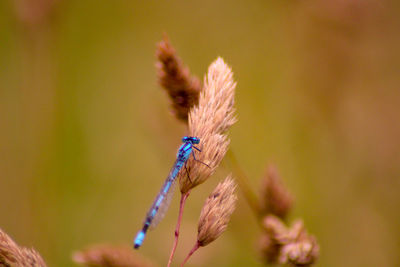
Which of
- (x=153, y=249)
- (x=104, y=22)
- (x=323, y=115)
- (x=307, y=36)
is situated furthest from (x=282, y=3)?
(x=153, y=249)

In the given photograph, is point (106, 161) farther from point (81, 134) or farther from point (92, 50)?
point (92, 50)

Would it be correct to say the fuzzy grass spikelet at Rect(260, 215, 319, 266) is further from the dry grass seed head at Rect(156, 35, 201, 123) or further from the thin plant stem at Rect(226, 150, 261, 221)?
the dry grass seed head at Rect(156, 35, 201, 123)

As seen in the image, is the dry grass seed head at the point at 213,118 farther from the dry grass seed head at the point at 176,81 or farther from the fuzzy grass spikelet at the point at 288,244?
the fuzzy grass spikelet at the point at 288,244

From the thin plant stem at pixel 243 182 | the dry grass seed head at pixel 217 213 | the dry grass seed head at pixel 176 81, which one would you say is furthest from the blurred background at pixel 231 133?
the dry grass seed head at pixel 217 213

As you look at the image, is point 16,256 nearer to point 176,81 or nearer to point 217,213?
point 217,213

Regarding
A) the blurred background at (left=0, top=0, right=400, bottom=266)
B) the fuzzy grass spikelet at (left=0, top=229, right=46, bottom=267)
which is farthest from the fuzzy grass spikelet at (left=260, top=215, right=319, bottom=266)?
the fuzzy grass spikelet at (left=0, top=229, right=46, bottom=267)

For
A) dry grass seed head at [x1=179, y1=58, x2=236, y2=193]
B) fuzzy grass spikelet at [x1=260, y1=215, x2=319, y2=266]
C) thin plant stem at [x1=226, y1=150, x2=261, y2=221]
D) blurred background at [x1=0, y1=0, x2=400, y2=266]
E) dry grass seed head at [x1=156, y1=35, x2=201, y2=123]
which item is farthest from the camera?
blurred background at [x1=0, y1=0, x2=400, y2=266]

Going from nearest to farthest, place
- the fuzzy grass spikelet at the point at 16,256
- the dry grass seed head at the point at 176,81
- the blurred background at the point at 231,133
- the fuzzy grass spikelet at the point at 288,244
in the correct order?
the fuzzy grass spikelet at the point at 16,256, the fuzzy grass spikelet at the point at 288,244, the dry grass seed head at the point at 176,81, the blurred background at the point at 231,133
